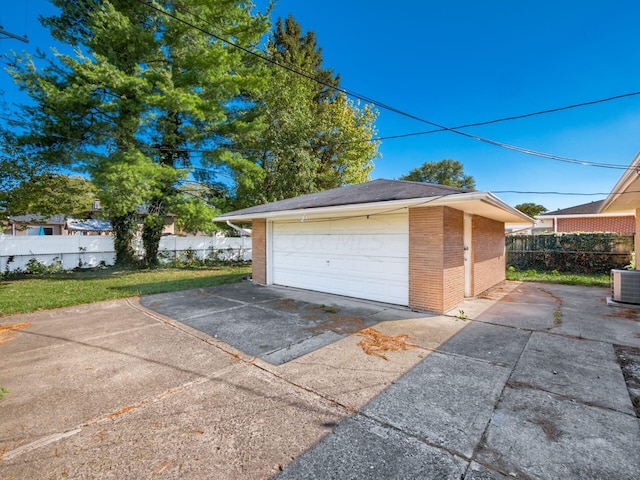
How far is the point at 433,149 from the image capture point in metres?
16.1

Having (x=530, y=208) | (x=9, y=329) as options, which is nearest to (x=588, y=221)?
(x=530, y=208)

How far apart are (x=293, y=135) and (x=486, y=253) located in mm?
12412

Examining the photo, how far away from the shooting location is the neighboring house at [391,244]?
5867 mm

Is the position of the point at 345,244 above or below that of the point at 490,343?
above

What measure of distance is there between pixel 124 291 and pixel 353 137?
1768cm

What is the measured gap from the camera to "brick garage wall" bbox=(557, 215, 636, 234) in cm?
1746

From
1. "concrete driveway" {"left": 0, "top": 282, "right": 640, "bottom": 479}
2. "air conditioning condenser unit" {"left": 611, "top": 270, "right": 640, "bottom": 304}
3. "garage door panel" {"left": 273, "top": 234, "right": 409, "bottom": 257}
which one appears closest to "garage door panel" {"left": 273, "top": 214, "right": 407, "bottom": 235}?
"garage door panel" {"left": 273, "top": 234, "right": 409, "bottom": 257}

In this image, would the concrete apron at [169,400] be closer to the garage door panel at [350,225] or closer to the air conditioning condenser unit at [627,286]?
the garage door panel at [350,225]

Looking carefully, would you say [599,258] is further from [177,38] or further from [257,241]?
[177,38]

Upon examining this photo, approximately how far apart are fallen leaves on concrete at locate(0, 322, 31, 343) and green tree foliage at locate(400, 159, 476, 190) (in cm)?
4118

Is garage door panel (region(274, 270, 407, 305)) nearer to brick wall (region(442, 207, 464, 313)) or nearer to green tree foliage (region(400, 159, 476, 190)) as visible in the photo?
brick wall (region(442, 207, 464, 313))

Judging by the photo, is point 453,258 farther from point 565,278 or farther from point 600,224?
point 600,224

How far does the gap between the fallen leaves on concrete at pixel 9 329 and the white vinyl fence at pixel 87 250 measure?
29.2 feet

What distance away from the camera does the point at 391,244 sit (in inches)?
263
